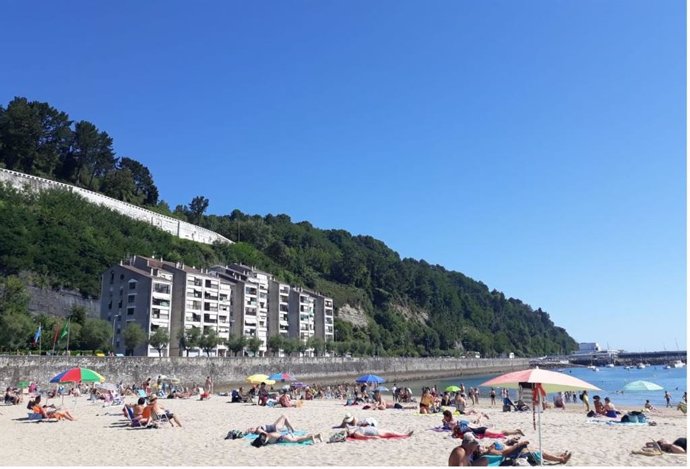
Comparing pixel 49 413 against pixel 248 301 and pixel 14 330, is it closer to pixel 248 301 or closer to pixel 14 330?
pixel 14 330

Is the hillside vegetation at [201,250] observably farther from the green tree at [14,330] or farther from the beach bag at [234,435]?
the beach bag at [234,435]

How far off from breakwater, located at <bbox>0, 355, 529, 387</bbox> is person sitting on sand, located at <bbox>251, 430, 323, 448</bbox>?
31.2m

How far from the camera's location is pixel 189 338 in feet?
203

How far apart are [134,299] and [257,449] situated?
55940mm

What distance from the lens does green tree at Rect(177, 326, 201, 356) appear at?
203ft

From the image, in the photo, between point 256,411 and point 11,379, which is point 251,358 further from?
point 256,411

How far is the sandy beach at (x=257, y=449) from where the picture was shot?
39.0ft

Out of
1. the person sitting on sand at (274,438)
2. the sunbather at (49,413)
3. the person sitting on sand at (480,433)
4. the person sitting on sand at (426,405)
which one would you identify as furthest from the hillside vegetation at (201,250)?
the person sitting on sand at (480,433)

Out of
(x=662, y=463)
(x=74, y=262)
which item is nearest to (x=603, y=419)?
(x=662, y=463)

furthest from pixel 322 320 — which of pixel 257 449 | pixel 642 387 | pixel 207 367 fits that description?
pixel 257 449

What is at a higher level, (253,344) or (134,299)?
(134,299)

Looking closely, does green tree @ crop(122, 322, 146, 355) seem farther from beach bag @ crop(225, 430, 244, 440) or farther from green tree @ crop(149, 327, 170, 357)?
beach bag @ crop(225, 430, 244, 440)

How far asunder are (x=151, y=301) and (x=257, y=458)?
55845 mm

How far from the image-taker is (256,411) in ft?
81.2
